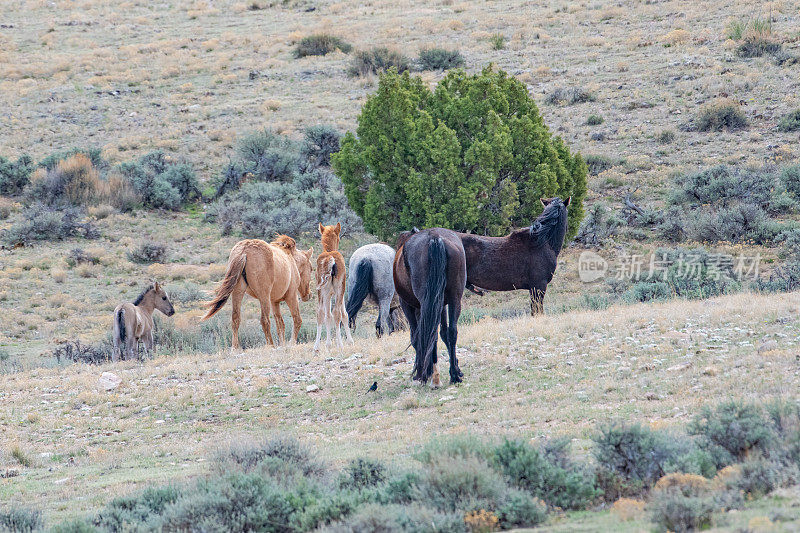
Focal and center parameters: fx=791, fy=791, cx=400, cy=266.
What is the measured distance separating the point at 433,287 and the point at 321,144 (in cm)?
2430

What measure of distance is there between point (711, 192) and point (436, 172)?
354 inches

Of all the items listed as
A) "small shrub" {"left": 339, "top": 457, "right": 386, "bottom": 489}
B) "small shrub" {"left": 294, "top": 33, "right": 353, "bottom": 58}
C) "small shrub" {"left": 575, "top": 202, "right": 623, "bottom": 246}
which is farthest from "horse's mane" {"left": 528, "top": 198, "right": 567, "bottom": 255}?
"small shrub" {"left": 294, "top": 33, "right": 353, "bottom": 58}

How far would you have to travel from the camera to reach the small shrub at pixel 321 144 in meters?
33.0

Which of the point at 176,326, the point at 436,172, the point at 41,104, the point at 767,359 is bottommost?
the point at 176,326

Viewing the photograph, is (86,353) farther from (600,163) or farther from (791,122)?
(791,122)

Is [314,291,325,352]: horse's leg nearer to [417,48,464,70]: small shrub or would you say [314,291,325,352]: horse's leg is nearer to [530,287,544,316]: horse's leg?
[530,287,544,316]: horse's leg

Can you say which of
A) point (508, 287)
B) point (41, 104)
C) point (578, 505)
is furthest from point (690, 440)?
point (41, 104)

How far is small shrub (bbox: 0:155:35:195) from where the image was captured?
2992 cm

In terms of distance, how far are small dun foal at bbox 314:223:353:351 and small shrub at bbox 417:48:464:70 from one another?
96.8 ft

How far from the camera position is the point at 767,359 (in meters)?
8.70

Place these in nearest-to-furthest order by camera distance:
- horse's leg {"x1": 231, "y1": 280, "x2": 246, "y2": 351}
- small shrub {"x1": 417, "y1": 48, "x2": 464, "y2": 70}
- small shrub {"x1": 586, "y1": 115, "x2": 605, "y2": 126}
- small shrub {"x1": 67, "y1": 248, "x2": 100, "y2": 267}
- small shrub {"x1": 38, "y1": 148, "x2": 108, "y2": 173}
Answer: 1. horse's leg {"x1": 231, "y1": 280, "x2": 246, "y2": 351}
2. small shrub {"x1": 67, "y1": 248, "x2": 100, "y2": 267}
3. small shrub {"x1": 38, "y1": 148, "x2": 108, "y2": 173}
4. small shrub {"x1": 586, "y1": 115, "x2": 605, "y2": 126}
5. small shrub {"x1": 417, "y1": 48, "x2": 464, "y2": 70}

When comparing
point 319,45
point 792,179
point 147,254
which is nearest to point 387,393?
point 147,254

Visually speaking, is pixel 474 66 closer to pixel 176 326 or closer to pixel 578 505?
pixel 176 326

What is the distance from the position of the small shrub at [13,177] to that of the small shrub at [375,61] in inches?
722
